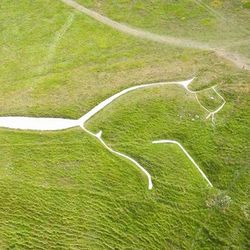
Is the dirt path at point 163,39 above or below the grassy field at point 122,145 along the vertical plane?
above

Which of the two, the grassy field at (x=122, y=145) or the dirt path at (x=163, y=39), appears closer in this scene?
the grassy field at (x=122, y=145)

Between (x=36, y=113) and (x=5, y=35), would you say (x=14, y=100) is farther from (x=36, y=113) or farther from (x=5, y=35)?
(x=5, y=35)

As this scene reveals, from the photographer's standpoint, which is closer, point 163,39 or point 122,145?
point 122,145

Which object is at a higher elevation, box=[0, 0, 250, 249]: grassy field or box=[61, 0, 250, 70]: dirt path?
box=[61, 0, 250, 70]: dirt path

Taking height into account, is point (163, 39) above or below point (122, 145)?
above

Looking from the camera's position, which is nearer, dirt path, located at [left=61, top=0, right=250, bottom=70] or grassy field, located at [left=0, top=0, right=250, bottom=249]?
grassy field, located at [left=0, top=0, right=250, bottom=249]
